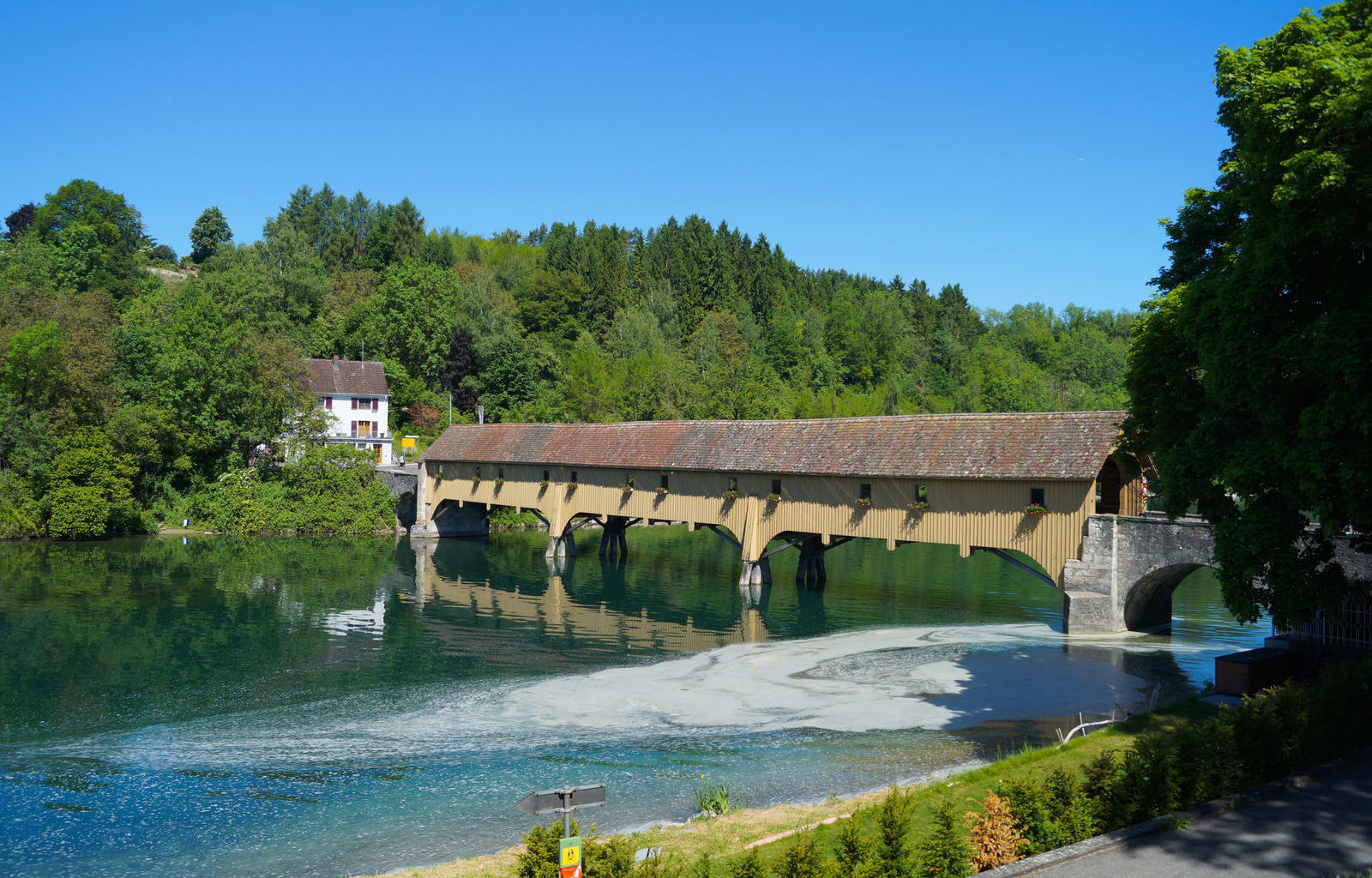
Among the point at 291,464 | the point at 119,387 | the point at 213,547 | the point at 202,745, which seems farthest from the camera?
the point at 291,464

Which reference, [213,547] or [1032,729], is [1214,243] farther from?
[213,547]

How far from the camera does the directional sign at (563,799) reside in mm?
7867

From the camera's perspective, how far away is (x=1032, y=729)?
17.8 metres

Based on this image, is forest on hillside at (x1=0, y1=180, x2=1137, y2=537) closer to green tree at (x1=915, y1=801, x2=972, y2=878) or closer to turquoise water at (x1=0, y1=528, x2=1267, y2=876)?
turquoise water at (x1=0, y1=528, x2=1267, y2=876)

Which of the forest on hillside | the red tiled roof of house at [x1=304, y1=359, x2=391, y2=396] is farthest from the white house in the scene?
the forest on hillside

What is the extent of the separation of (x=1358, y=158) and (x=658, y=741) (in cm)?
1392

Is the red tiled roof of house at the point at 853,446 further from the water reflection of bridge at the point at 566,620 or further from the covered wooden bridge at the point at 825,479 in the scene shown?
the water reflection of bridge at the point at 566,620

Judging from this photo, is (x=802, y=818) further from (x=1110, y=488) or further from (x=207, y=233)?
(x=207, y=233)

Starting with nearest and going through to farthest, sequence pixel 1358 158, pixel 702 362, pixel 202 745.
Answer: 1. pixel 1358 158
2. pixel 202 745
3. pixel 702 362

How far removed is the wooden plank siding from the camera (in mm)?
26516

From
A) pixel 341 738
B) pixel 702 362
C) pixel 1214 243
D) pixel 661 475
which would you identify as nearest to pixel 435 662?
pixel 341 738

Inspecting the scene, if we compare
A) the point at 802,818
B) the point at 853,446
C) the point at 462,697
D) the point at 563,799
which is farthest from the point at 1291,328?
the point at 853,446

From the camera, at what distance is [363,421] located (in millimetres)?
69125

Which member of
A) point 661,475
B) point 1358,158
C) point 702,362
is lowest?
point 661,475
